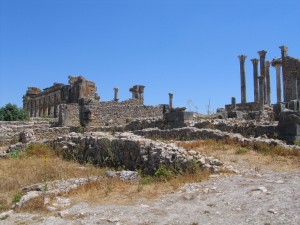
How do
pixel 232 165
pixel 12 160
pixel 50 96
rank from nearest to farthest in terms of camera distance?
1. pixel 232 165
2. pixel 12 160
3. pixel 50 96

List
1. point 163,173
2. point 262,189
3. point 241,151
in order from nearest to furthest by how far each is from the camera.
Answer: point 262,189
point 163,173
point 241,151

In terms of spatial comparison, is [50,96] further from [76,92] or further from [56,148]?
[56,148]

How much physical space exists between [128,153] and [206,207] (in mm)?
5620

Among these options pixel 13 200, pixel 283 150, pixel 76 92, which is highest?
pixel 76 92

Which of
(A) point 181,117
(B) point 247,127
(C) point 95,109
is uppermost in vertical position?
(C) point 95,109

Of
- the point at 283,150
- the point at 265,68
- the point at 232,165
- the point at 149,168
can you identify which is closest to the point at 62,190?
the point at 149,168

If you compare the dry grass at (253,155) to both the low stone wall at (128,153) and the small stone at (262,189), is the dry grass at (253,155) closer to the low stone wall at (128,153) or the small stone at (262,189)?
the low stone wall at (128,153)

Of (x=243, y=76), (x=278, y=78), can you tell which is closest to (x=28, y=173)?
(x=243, y=76)

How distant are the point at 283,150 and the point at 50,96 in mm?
49585

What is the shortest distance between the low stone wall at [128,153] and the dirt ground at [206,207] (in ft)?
4.10

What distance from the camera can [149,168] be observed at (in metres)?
11.2

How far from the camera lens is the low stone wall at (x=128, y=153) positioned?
10.4m

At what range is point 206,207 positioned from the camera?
7.09 meters

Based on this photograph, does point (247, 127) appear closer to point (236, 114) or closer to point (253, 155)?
point (253, 155)
